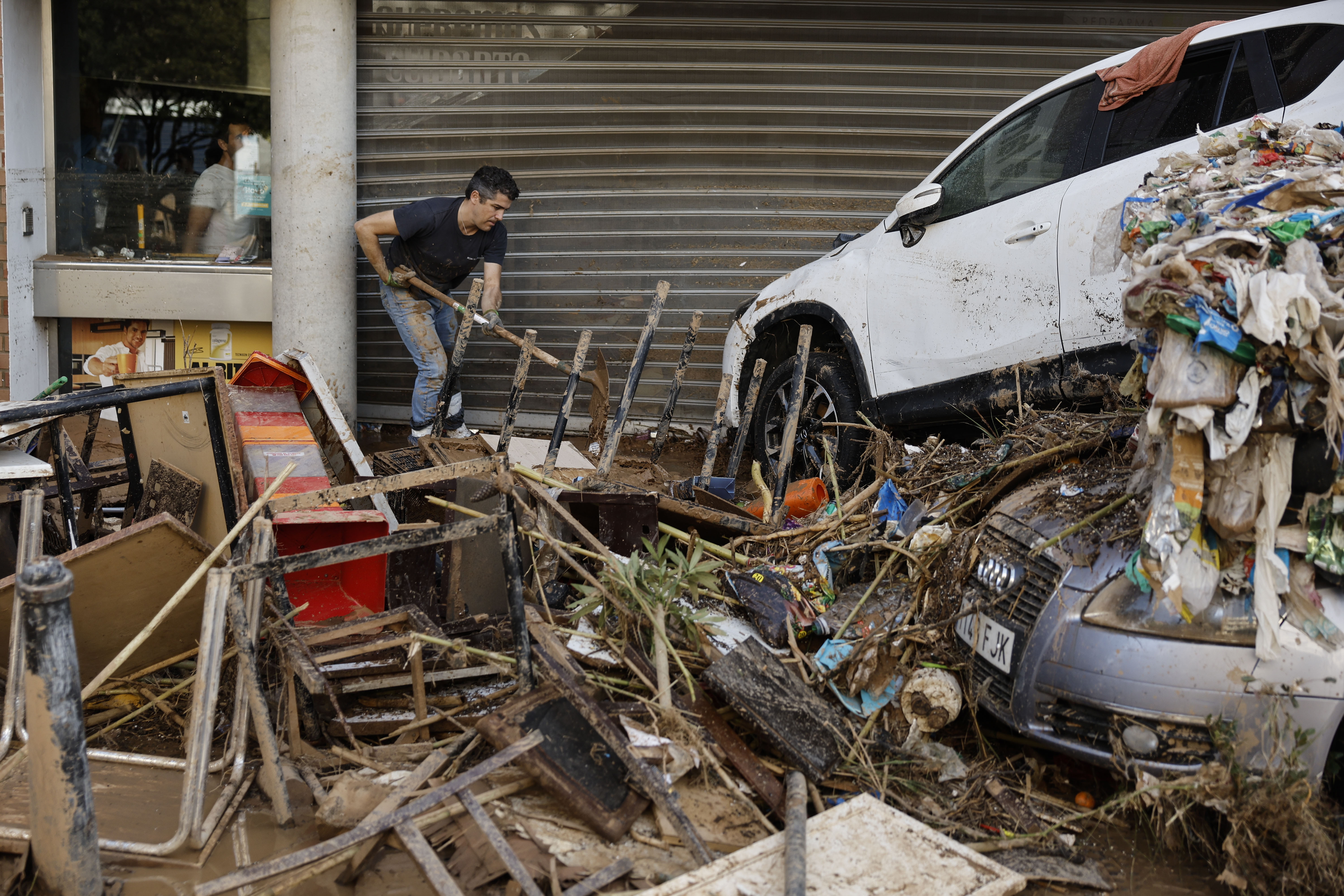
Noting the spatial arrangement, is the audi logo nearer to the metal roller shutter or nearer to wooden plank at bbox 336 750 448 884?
wooden plank at bbox 336 750 448 884

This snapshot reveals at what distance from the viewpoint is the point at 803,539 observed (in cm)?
438

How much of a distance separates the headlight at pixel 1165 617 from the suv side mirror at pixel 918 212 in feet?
8.16

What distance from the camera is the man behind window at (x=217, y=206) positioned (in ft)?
24.2

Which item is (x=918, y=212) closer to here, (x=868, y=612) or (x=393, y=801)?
(x=868, y=612)

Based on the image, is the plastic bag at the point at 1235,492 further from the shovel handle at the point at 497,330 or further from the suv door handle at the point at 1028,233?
the shovel handle at the point at 497,330

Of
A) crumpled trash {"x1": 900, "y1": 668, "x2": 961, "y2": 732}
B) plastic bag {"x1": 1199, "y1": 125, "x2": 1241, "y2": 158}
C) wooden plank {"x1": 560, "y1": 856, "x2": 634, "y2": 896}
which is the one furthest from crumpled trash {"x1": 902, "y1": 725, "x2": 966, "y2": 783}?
plastic bag {"x1": 1199, "y1": 125, "x2": 1241, "y2": 158}

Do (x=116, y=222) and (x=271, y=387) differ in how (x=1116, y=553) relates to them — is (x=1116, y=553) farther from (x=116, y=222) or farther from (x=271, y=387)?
(x=116, y=222)

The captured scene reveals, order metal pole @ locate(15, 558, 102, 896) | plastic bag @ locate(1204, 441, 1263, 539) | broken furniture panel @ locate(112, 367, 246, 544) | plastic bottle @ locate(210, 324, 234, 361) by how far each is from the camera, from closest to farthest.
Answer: metal pole @ locate(15, 558, 102, 896) < plastic bag @ locate(1204, 441, 1263, 539) < broken furniture panel @ locate(112, 367, 246, 544) < plastic bottle @ locate(210, 324, 234, 361)

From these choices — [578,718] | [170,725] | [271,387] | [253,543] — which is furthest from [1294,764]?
[271,387]

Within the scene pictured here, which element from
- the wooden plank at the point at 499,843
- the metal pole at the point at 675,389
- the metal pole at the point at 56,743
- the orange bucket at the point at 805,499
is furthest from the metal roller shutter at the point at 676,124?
the metal pole at the point at 56,743

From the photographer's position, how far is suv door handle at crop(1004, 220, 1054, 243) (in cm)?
420

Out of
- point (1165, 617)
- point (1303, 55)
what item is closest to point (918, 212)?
point (1303, 55)

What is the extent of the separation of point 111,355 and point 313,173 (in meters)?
2.12

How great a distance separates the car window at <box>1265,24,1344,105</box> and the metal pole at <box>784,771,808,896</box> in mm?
3155
